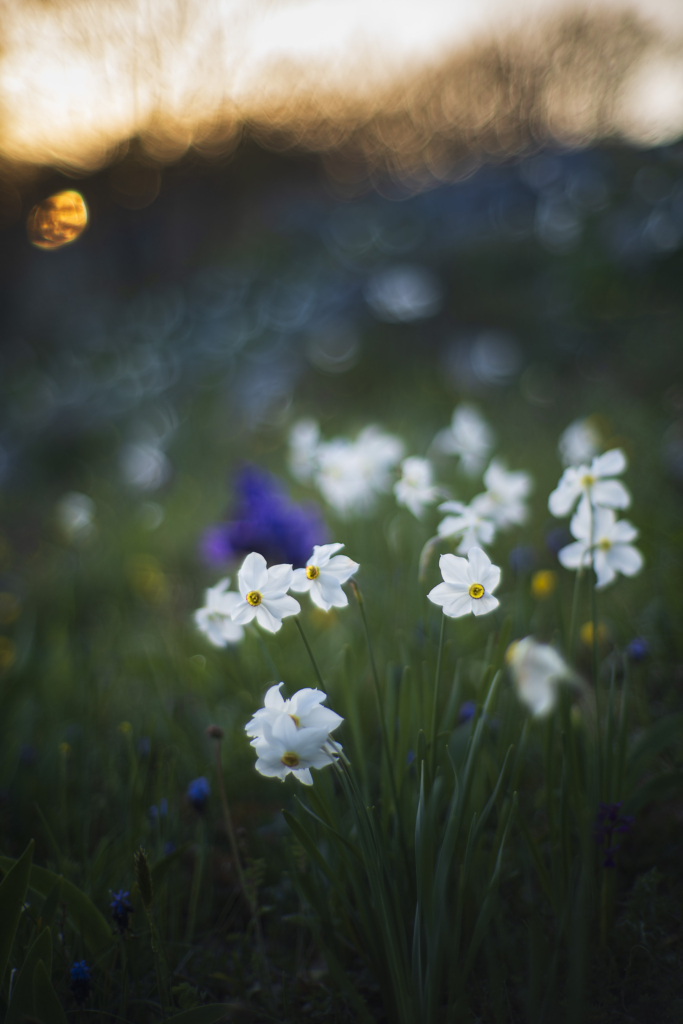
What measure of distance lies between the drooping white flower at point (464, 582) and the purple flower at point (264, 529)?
3.90ft

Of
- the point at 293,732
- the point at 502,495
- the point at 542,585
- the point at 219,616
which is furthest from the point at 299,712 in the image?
the point at 542,585

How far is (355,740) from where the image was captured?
1.22 meters

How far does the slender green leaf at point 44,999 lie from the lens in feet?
2.87

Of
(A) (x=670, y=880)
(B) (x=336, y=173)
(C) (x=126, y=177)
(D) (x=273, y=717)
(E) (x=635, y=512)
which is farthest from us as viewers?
(B) (x=336, y=173)

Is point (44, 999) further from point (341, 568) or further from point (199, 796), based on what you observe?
point (341, 568)

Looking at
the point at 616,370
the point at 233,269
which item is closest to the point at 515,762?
the point at 616,370

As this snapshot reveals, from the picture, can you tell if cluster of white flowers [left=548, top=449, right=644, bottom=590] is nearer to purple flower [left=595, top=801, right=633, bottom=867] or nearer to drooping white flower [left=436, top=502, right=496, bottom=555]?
drooping white flower [left=436, top=502, right=496, bottom=555]

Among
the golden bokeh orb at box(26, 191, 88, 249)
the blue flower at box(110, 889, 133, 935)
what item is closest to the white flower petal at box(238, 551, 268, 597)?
the blue flower at box(110, 889, 133, 935)

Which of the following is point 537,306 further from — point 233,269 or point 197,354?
point 233,269

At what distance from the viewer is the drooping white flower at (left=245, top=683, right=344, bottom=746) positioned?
84 cm

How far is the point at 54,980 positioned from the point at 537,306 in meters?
5.98

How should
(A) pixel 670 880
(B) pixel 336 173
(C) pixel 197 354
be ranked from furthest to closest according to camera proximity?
(B) pixel 336 173, (C) pixel 197 354, (A) pixel 670 880

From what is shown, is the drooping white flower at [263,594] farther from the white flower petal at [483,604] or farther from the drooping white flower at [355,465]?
the drooping white flower at [355,465]

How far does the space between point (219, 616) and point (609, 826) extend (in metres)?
0.89
